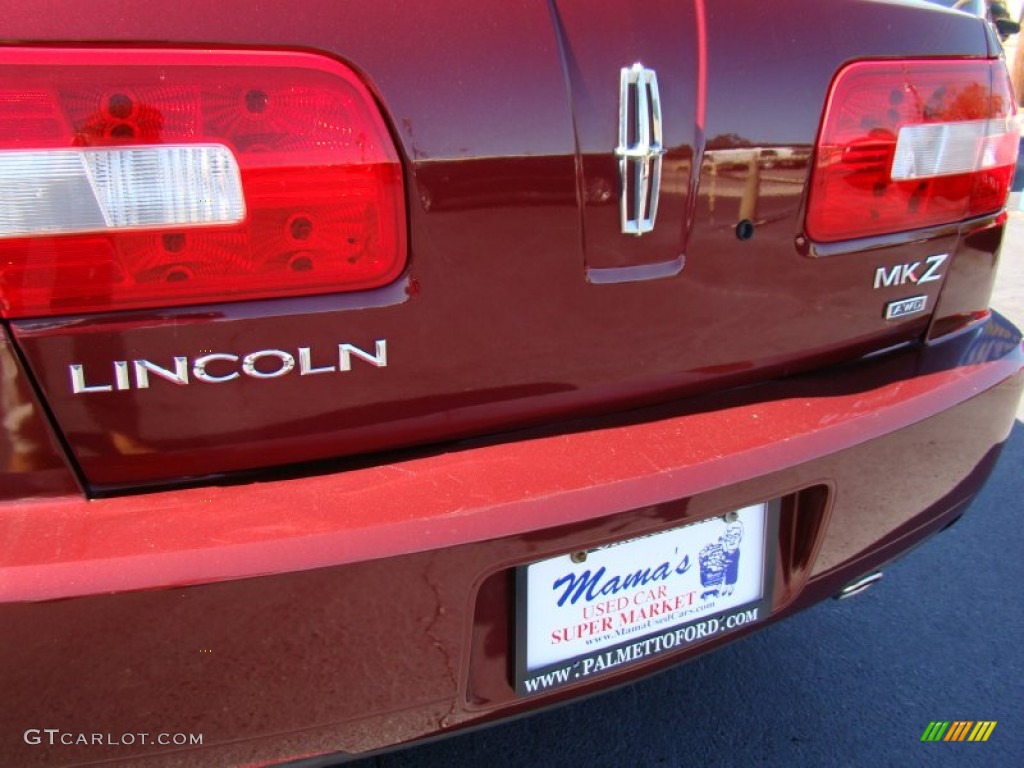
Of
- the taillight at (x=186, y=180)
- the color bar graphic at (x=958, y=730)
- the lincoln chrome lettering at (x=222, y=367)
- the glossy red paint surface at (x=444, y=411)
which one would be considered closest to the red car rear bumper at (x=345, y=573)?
the glossy red paint surface at (x=444, y=411)

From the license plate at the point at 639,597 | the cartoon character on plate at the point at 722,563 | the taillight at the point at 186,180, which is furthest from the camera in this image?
the cartoon character on plate at the point at 722,563

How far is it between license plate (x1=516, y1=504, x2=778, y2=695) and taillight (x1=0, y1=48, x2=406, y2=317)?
0.55 meters

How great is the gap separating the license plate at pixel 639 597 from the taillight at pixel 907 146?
571 millimetres

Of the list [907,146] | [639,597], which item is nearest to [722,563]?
[639,597]

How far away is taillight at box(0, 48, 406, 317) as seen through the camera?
0.98 m

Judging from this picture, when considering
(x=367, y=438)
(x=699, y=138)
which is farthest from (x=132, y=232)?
(x=699, y=138)

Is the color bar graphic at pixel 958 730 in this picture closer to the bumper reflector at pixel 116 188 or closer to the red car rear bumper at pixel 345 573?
the red car rear bumper at pixel 345 573

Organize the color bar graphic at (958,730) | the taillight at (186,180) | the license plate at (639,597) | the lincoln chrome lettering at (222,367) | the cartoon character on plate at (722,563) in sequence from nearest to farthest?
the taillight at (186,180)
the lincoln chrome lettering at (222,367)
the license plate at (639,597)
the cartoon character on plate at (722,563)
the color bar graphic at (958,730)

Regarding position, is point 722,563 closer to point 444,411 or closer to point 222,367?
point 444,411

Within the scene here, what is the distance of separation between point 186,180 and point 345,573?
53cm

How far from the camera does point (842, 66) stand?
4.77ft

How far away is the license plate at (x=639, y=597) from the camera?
1306mm

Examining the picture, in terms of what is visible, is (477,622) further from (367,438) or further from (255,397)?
(255,397)

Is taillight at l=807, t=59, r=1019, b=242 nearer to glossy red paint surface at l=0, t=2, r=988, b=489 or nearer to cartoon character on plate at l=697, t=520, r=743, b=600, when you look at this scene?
glossy red paint surface at l=0, t=2, r=988, b=489
